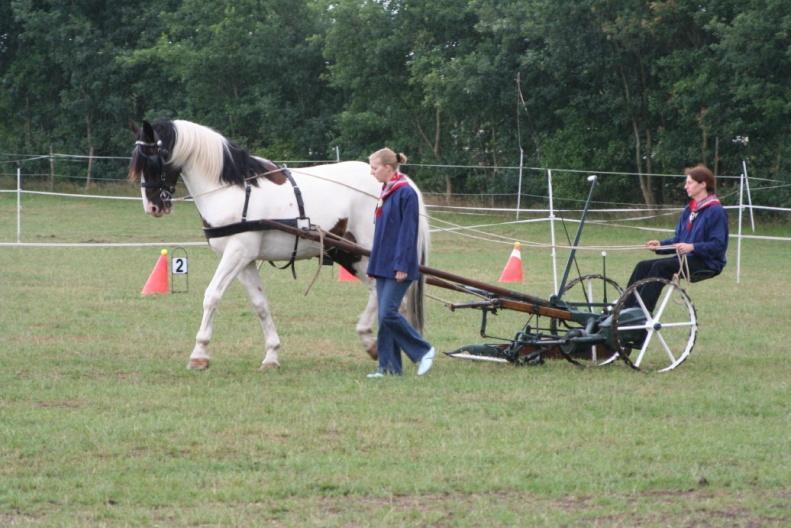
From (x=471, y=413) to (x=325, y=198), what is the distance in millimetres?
3011

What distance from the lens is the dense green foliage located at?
31.4m

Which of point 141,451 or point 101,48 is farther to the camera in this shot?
point 101,48

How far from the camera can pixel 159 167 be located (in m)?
9.66

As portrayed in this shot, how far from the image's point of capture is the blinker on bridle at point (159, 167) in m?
9.59

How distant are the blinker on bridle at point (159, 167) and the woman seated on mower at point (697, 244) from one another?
378 cm

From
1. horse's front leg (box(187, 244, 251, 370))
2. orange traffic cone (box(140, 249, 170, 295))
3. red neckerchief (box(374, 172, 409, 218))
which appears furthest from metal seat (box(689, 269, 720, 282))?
orange traffic cone (box(140, 249, 170, 295))

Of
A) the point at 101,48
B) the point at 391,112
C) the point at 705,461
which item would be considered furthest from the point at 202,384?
the point at 101,48

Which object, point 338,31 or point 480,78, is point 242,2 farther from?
point 480,78

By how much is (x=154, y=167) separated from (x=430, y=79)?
27.2 metres

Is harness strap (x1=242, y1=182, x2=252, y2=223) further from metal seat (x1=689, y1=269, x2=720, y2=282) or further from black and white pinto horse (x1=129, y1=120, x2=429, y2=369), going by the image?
metal seat (x1=689, y1=269, x2=720, y2=282)

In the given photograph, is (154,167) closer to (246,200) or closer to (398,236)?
(246,200)

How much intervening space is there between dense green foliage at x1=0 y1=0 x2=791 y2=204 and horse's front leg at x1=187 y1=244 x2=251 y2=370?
22.4m

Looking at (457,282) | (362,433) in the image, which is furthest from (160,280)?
(362,433)

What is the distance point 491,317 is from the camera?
44.1ft
